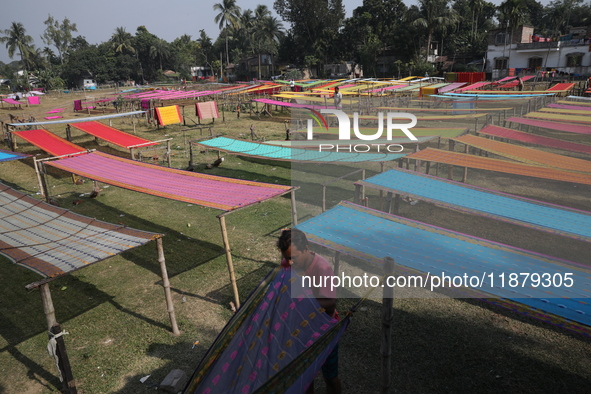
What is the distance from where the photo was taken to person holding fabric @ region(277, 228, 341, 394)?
2.94 metres

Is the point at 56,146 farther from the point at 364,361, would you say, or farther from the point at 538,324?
the point at 538,324

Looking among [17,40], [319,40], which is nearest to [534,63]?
[319,40]

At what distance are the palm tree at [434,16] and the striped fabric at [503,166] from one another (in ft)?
118

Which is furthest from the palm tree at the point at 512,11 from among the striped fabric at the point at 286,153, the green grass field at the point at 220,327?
the striped fabric at the point at 286,153

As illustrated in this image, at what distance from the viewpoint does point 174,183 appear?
6.40 metres

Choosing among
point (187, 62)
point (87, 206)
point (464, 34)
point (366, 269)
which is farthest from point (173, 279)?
point (187, 62)

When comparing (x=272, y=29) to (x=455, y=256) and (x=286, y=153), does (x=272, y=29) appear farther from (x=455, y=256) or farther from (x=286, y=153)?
(x=455, y=256)

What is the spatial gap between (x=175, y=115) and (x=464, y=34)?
40.6 metres

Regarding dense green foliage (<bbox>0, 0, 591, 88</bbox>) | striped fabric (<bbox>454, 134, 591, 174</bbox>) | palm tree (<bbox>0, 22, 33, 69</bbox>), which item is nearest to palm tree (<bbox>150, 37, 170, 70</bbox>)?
dense green foliage (<bbox>0, 0, 591, 88</bbox>)

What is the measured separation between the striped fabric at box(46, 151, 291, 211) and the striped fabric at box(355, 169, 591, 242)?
65.2 inches

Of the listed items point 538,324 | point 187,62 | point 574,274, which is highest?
point 187,62

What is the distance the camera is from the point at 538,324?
14.5 ft

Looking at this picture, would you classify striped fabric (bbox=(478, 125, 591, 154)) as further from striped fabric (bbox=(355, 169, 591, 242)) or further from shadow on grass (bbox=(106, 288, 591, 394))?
shadow on grass (bbox=(106, 288, 591, 394))

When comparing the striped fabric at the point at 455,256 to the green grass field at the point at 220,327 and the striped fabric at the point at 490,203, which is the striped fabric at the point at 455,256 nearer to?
the striped fabric at the point at 490,203
